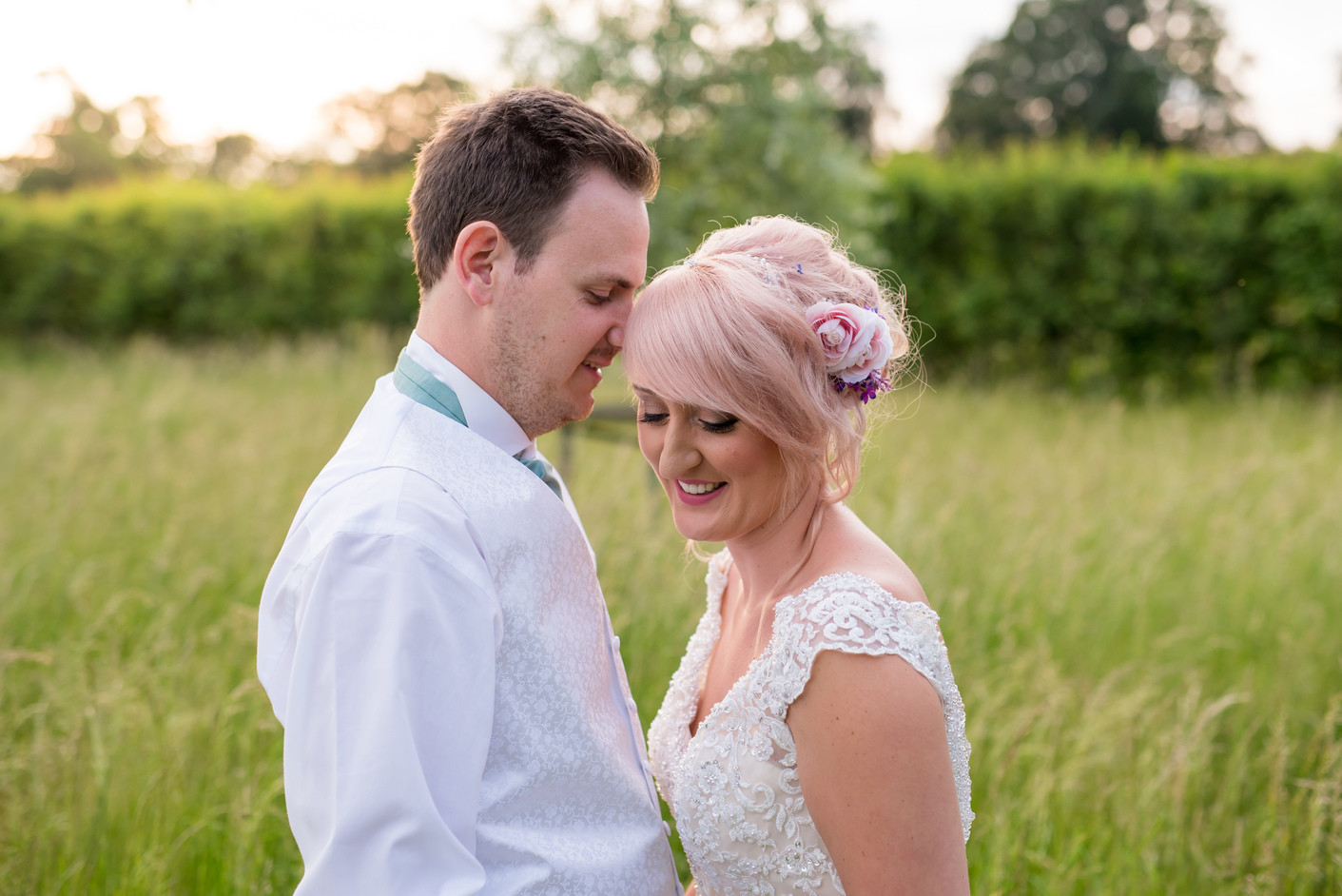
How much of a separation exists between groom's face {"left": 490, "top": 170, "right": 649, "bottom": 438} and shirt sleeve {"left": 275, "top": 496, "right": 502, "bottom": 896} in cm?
49

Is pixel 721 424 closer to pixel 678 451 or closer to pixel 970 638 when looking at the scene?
pixel 678 451

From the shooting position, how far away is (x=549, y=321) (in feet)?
6.38

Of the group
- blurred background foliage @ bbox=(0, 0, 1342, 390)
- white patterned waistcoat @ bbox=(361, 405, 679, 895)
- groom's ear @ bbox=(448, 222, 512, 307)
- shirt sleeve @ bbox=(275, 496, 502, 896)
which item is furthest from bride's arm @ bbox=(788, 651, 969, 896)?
blurred background foliage @ bbox=(0, 0, 1342, 390)

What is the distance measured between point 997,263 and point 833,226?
11446mm

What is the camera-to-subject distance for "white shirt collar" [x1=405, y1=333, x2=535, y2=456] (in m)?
1.89

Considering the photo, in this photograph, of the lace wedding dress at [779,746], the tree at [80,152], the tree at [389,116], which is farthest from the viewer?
the tree at [389,116]

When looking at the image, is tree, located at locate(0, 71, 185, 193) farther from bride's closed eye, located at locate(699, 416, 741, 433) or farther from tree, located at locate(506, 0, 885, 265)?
bride's closed eye, located at locate(699, 416, 741, 433)

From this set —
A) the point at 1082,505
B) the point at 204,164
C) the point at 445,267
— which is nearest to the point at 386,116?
the point at 204,164

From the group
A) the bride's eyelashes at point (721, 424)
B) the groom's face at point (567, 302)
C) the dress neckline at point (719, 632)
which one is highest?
the groom's face at point (567, 302)

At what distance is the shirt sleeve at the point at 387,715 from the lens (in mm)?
1416

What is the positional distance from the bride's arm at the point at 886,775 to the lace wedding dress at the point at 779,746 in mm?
49

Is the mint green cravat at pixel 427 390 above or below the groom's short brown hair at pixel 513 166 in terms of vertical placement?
below

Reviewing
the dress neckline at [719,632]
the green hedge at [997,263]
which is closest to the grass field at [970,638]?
the dress neckline at [719,632]

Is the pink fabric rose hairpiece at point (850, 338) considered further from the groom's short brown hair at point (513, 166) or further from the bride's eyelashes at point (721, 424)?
the groom's short brown hair at point (513, 166)
